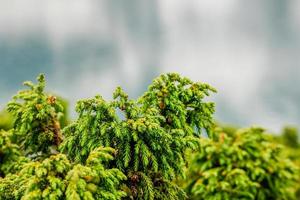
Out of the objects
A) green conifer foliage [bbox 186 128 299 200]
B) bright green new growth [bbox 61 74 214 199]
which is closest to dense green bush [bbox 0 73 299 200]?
bright green new growth [bbox 61 74 214 199]

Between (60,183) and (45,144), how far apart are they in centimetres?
385

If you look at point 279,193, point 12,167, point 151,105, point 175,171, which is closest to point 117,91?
point 151,105

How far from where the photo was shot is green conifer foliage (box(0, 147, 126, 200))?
671 cm

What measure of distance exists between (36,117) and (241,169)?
288 inches

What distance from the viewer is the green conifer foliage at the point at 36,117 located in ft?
32.2

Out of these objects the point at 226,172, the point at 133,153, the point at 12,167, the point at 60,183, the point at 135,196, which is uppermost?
the point at 226,172

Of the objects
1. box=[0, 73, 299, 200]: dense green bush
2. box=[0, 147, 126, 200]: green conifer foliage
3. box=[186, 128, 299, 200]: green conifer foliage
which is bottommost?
box=[0, 147, 126, 200]: green conifer foliage

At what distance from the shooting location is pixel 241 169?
14.4 m

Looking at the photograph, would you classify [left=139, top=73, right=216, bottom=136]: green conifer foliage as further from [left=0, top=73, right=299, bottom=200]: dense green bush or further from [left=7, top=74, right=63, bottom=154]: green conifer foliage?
[left=7, top=74, right=63, bottom=154]: green conifer foliage

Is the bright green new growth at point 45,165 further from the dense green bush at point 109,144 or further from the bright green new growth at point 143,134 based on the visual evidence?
the bright green new growth at point 143,134

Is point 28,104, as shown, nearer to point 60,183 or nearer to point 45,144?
point 45,144

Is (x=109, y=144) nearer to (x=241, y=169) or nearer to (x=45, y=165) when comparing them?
(x=45, y=165)

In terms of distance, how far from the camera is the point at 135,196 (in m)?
8.67

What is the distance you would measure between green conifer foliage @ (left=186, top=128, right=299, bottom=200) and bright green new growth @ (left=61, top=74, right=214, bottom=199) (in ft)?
15.0
